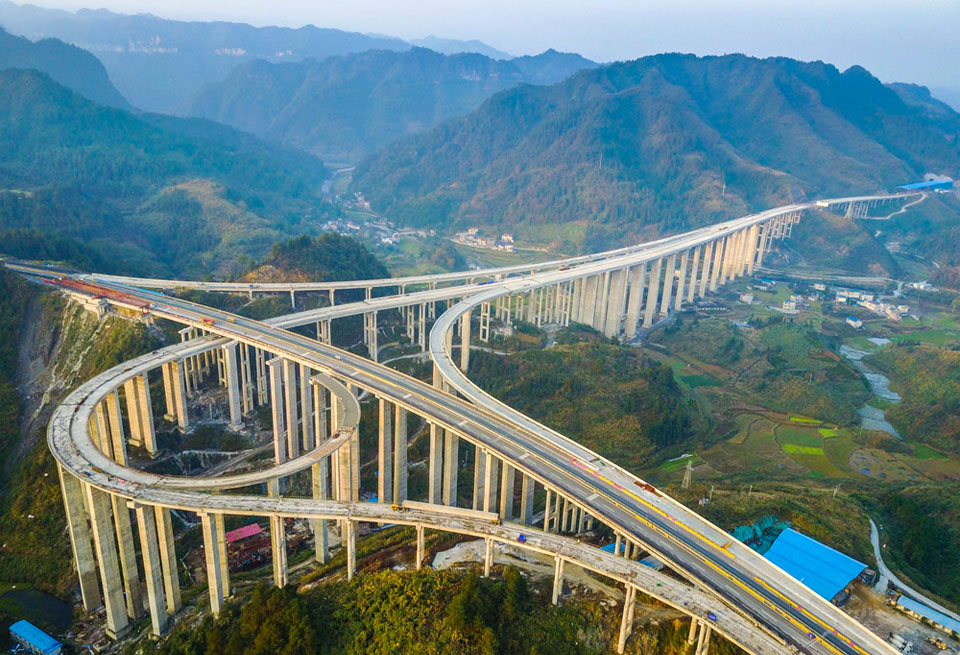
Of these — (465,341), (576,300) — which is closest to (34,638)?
(465,341)

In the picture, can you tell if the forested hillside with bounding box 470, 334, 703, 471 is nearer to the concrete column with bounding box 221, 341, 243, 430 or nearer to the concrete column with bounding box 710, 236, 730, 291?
the concrete column with bounding box 221, 341, 243, 430

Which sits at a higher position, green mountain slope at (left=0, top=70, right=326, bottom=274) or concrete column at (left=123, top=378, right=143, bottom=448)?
green mountain slope at (left=0, top=70, right=326, bottom=274)

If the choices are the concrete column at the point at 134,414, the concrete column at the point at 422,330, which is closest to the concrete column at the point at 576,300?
the concrete column at the point at 422,330

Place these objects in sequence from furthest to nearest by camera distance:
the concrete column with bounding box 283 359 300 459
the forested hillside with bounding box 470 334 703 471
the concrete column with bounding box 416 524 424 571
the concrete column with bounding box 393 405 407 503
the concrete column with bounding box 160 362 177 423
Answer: the forested hillside with bounding box 470 334 703 471
the concrete column with bounding box 283 359 300 459
the concrete column with bounding box 160 362 177 423
the concrete column with bounding box 393 405 407 503
the concrete column with bounding box 416 524 424 571

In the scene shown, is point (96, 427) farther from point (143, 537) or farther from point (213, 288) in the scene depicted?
point (213, 288)

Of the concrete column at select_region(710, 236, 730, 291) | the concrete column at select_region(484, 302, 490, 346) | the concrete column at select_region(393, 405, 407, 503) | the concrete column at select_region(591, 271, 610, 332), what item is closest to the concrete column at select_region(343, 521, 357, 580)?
the concrete column at select_region(393, 405, 407, 503)

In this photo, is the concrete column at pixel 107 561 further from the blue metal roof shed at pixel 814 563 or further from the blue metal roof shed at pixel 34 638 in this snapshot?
the blue metal roof shed at pixel 814 563

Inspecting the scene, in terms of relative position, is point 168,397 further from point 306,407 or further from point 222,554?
point 222,554
